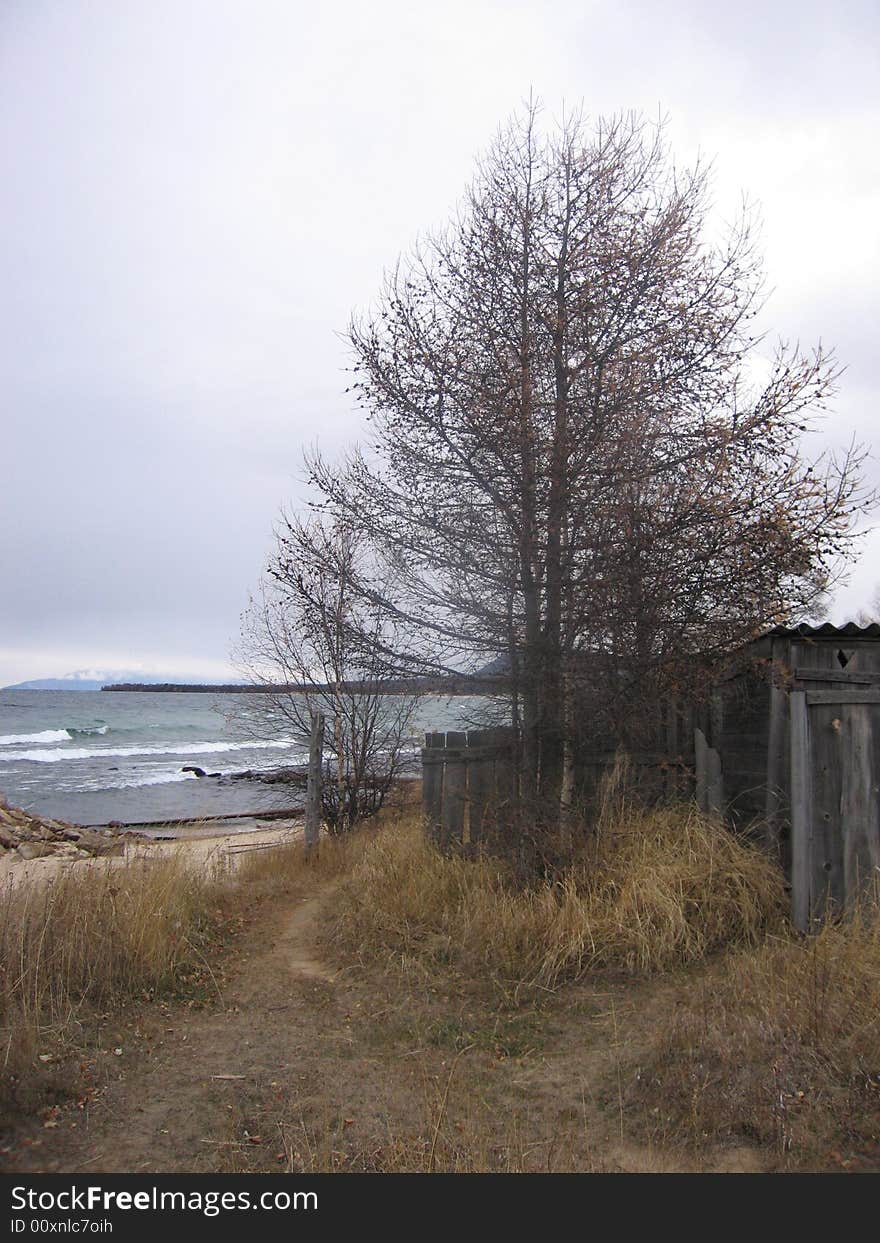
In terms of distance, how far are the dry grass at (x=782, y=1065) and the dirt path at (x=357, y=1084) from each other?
187 millimetres

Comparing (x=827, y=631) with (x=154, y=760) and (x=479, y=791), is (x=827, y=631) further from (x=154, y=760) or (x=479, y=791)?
(x=154, y=760)

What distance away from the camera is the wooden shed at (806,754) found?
6.18 m

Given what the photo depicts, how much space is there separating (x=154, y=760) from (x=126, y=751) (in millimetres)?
5872

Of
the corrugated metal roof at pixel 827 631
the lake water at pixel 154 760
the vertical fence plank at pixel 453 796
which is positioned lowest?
the lake water at pixel 154 760

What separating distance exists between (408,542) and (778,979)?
4.15 meters

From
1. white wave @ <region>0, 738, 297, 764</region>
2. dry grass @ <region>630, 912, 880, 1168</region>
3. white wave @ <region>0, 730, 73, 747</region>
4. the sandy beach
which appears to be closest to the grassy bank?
dry grass @ <region>630, 912, 880, 1168</region>

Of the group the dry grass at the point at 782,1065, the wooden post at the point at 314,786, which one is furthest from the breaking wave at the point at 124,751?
the dry grass at the point at 782,1065

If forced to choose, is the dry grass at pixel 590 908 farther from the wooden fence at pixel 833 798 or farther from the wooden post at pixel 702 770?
the wooden fence at pixel 833 798

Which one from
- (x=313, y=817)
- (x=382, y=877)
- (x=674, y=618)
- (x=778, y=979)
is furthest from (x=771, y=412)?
(x=313, y=817)

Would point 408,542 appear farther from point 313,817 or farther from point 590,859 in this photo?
point 313,817

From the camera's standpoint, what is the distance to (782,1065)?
405cm

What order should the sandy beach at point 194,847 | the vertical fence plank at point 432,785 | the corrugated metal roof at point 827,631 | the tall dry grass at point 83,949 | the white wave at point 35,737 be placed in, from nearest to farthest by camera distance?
the tall dry grass at point 83,949 < the corrugated metal roof at point 827,631 < the vertical fence plank at point 432,785 < the sandy beach at point 194,847 < the white wave at point 35,737

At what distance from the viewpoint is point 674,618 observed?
6.71 meters
